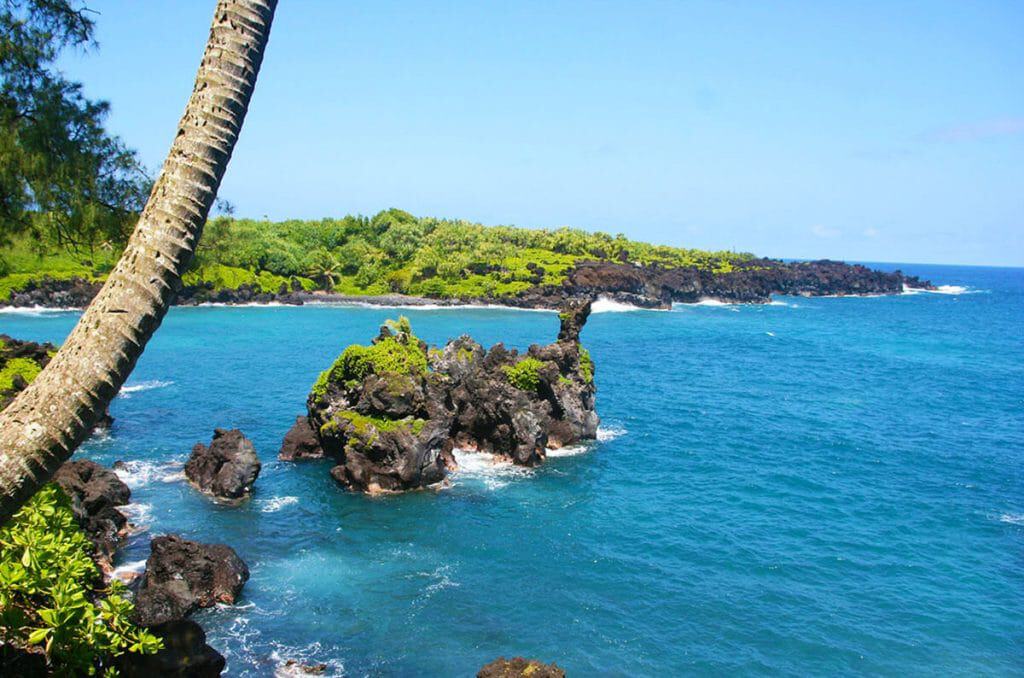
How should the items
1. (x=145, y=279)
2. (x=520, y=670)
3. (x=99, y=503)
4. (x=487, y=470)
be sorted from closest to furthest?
1. (x=145, y=279)
2. (x=520, y=670)
3. (x=99, y=503)
4. (x=487, y=470)

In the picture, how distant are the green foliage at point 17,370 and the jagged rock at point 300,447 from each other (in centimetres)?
1792

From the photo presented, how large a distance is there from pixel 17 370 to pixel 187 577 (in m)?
32.2

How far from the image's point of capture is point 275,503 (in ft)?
138

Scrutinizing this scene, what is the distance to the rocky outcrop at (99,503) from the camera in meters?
32.9

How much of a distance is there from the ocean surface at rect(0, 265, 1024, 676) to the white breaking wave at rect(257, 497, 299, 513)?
0.55 feet

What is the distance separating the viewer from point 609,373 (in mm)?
84875

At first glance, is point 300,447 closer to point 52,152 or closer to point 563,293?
point 52,152

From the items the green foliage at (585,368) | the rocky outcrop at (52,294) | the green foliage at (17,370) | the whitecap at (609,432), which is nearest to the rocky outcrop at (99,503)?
the green foliage at (17,370)

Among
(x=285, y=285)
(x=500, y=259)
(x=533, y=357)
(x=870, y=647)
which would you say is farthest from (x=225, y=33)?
(x=500, y=259)

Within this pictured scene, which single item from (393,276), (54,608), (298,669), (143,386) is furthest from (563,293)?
(54,608)

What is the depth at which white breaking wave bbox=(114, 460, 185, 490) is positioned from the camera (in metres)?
44.5

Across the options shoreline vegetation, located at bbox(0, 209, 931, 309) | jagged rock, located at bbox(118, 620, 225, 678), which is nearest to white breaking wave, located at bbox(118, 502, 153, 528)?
jagged rock, located at bbox(118, 620, 225, 678)

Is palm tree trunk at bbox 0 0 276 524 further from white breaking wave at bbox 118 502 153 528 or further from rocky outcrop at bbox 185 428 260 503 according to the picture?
rocky outcrop at bbox 185 428 260 503

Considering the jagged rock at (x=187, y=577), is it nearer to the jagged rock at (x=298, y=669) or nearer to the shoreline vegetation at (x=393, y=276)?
the jagged rock at (x=298, y=669)
